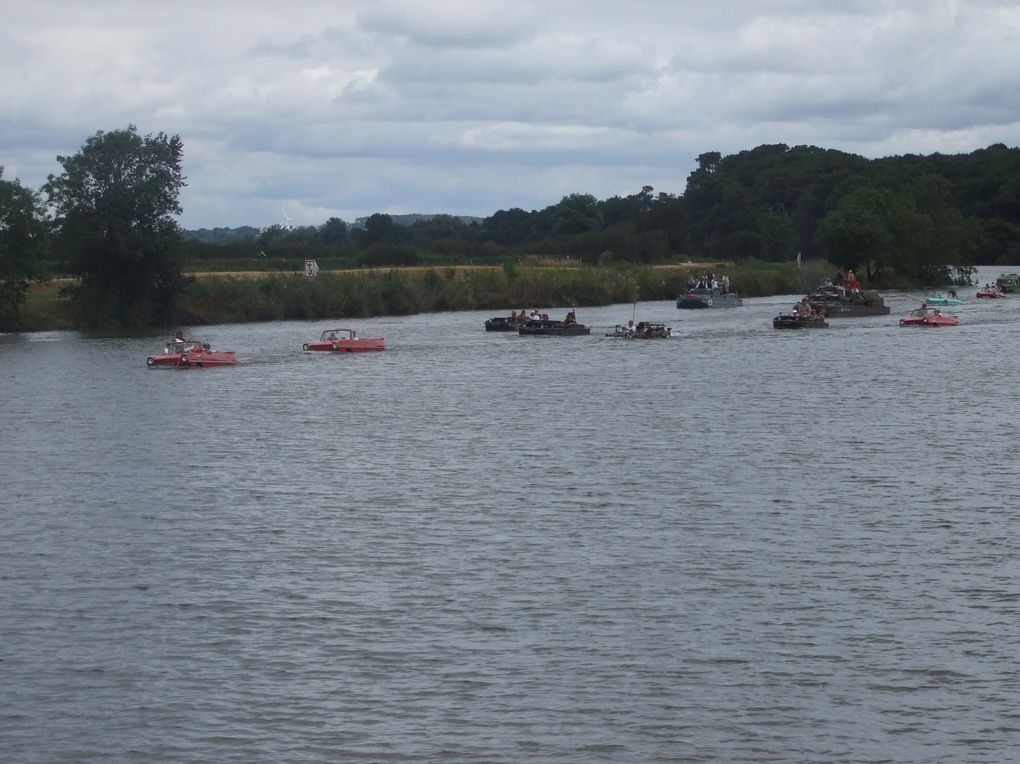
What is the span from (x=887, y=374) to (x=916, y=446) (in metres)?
22.0

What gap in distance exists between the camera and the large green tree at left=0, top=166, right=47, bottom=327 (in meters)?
86.2

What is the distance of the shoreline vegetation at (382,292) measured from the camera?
323ft

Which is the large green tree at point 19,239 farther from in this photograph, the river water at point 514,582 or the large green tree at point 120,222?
the river water at point 514,582

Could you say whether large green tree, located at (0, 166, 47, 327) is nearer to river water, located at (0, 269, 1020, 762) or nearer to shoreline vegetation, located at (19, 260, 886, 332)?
shoreline vegetation, located at (19, 260, 886, 332)

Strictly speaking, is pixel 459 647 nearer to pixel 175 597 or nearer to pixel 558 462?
pixel 175 597

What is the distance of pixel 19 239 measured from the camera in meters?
86.6

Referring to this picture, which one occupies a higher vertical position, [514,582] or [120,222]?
[120,222]

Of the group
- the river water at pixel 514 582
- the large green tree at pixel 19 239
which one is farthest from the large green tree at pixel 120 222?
the river water at pixel 514 582

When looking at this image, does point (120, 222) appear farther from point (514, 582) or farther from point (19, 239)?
point (514, 582)

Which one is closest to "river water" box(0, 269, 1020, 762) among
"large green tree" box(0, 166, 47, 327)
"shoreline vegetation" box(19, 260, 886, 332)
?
"large green tree" box(0, 166, 47, 327)

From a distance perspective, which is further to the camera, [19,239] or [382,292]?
[382,292]

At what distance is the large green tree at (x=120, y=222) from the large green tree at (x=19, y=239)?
7.16 ft

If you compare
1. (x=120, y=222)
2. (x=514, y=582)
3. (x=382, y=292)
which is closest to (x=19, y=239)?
(x=120, y=222)

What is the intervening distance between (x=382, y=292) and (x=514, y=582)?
8259cm
